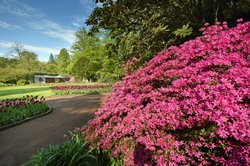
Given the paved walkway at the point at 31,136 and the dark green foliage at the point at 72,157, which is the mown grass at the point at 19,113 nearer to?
the paved walkway at the point at 31,136

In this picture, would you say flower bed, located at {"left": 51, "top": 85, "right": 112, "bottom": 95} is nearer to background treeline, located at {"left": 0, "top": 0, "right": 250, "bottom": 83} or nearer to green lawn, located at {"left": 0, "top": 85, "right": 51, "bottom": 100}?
green lawn, located at {"left": 0, "top": 85, "right": 51, "bottom": 100}

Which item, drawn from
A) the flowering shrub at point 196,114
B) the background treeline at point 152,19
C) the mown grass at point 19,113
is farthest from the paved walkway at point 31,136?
the background treeline at point 152,19

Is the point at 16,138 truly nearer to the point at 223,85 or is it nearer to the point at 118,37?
the point at 118,37

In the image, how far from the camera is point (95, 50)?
103 ft

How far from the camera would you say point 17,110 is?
8602 millimetres

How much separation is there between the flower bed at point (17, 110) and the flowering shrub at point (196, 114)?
5.90 meters

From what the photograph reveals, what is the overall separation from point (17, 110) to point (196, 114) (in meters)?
8.88

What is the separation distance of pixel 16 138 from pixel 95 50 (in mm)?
26464

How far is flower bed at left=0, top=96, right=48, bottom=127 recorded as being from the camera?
24.8ft

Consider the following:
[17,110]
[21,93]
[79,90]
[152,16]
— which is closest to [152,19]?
[152,16]

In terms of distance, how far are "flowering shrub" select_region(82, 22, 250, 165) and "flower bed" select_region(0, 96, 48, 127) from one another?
5903 mm

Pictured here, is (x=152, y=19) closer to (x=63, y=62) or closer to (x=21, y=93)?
(x=21, y=93)

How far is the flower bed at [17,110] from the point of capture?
24.8 ft

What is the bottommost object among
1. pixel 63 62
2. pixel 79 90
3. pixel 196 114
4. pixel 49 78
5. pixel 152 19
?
pixel 79 90
